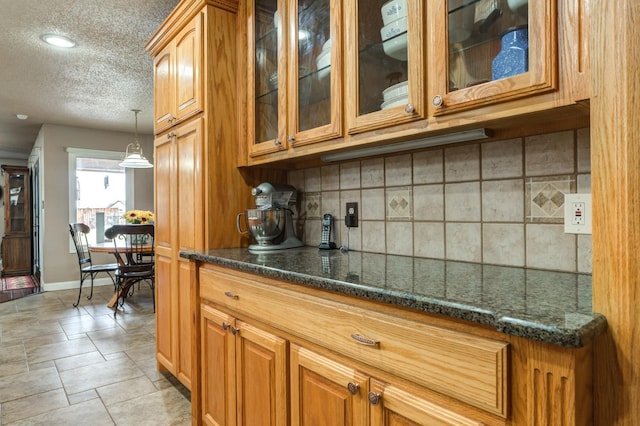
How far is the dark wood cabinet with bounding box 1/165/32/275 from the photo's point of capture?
714 cm

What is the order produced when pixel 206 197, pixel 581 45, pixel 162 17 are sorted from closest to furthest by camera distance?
pixel 581 45 < pixel 206 197 < pixel 162 17

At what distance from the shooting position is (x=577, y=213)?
1.15 metres

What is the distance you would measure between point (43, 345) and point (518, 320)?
3.78 metres

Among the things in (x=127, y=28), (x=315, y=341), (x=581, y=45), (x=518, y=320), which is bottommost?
(x=315, y=341)

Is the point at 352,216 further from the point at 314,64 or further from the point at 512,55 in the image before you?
the point at 512,55

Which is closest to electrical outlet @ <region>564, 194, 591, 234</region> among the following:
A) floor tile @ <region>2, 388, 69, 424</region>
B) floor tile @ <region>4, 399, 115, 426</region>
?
floor tile @ <region>4, 399, 115, 426</region>

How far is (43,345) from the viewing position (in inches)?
124

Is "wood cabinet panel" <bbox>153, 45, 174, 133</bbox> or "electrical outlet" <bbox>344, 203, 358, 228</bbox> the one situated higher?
"wood cabinet panel" <bbox>153, 45, 174, 133</bbox>

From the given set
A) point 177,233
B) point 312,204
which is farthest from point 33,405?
point 312,204

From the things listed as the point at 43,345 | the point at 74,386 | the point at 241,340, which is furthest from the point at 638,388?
the point at 43,345

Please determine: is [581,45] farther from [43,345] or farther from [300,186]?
[43,345]

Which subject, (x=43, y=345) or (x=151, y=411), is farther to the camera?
(x=43, y=345)

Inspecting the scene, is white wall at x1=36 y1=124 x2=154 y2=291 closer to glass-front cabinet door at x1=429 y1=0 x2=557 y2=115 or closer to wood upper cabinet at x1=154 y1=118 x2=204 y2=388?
wood upper cabinet at x1=154 y1=118 x2=204 y2=388

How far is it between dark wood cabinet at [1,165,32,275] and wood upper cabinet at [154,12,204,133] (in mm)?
6618
